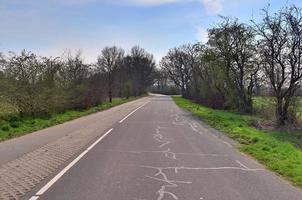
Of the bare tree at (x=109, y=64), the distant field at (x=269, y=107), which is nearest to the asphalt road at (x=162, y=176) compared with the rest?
the distant field at (x=269, y=107)

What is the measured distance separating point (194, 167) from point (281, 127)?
15687mm

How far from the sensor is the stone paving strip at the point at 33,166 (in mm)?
8039

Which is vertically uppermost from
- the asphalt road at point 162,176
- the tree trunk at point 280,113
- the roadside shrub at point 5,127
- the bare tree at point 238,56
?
the bare tree at point 238,56

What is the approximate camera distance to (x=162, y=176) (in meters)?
9.36

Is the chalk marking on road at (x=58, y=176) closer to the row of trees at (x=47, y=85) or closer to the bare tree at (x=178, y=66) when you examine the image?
the row of trees at (x=47, y=85)

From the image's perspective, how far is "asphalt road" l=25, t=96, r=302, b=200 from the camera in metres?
7.67

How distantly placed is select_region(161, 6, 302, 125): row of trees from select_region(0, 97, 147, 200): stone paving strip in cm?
1435

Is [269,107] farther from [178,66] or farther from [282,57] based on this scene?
[178,66]

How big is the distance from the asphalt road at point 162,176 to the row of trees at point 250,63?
12728mm

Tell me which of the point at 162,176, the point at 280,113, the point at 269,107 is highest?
the point at 269,107

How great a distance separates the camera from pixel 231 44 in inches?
1560

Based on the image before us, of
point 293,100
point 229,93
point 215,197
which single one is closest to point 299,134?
point 293,100

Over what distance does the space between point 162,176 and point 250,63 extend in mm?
31254

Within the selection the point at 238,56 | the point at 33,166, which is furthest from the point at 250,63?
the point at 33,166
